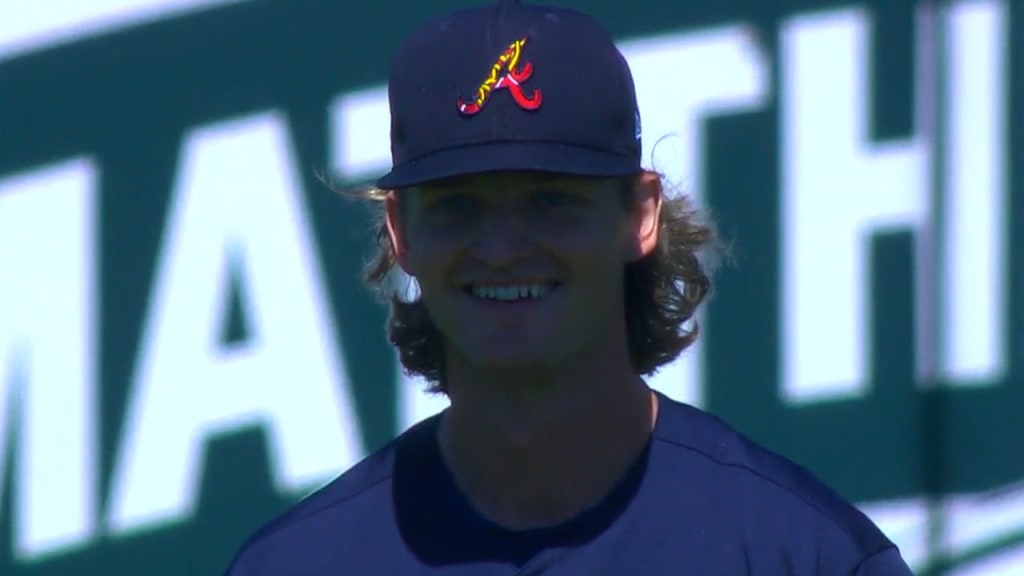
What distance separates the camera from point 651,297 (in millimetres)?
2158

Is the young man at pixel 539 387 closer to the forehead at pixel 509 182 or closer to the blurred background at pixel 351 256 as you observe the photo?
the forehead at pixel 509 182

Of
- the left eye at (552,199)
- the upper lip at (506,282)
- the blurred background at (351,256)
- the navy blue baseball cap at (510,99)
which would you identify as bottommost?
the blurred background at (351,256)

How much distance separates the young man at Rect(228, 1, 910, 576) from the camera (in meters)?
1.89

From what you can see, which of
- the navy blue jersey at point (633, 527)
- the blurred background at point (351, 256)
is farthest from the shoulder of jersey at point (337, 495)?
the blurred background at point (351, 256)

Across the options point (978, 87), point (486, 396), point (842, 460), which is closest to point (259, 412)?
point (842, 460)

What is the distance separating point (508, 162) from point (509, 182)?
0.03 meters

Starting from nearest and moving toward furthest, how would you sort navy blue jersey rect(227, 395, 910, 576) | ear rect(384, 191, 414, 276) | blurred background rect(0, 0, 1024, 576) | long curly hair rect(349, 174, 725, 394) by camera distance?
navy blue jersey rect(227, 395, 910, 576) → ear rect(384, 191, 414, 276) → long curly hair rect(349, 174, 725, 394) → blurred background rect(0, 0, 1024, 576)

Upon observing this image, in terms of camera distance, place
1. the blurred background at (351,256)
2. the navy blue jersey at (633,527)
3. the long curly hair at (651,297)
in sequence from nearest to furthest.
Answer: the navy blue jersey at (633,527), the long curly hair at (651,297), the blurred background at (351,256)

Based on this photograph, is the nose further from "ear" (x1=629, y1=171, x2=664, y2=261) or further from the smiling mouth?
"ear" (x1=629, y1=171, x2=664, y2=261)

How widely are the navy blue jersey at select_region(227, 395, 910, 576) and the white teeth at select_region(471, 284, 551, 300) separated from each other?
199mm

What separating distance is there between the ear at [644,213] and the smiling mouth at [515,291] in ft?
0.44

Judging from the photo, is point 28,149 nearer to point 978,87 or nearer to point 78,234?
point 78,234

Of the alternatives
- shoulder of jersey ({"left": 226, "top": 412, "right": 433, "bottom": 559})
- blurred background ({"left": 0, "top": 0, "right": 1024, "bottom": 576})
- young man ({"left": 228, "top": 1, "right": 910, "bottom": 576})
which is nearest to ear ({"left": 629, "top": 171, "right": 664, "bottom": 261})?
young man ({"left": 228, "top": 1, "right": 910, "bottom": 576})

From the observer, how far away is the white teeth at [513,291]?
1.90 meters
